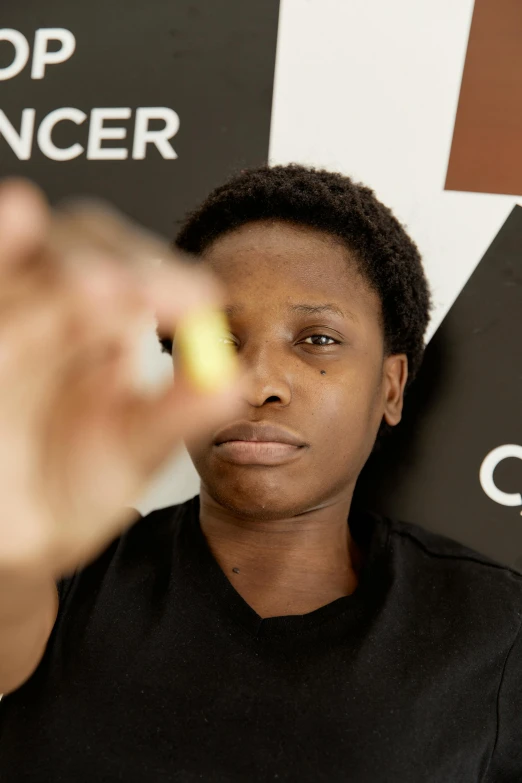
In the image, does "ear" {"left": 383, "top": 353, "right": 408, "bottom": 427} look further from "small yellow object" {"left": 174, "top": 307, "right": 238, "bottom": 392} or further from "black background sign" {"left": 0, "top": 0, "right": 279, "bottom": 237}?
"black background sign" {"left": 0, "top": 0, "right": 279, "bottom": 237}

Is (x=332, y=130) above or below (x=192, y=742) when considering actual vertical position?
above

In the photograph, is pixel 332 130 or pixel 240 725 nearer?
pixel 240 725

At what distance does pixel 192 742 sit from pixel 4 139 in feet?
2.72

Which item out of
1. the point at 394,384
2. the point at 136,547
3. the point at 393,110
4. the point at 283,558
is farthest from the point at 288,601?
the point at 393,110

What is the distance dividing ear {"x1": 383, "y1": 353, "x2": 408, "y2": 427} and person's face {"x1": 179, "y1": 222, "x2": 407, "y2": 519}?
0.14 feet

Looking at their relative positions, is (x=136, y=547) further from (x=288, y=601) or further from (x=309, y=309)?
(x=309, y=309)

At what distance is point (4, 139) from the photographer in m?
1.12

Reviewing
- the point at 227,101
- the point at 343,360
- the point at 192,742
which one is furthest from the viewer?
the point at 227,101

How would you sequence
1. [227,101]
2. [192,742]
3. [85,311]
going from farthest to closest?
[227,101], [192,742], [85,311]

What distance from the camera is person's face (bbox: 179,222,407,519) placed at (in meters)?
0.71

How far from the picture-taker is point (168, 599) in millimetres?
708

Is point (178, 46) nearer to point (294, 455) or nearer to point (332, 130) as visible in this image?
point (332, 130)

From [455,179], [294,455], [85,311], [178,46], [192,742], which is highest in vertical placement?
[178,46]

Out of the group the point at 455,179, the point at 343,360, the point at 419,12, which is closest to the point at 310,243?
the point at 343,360
